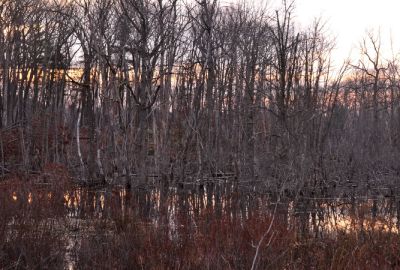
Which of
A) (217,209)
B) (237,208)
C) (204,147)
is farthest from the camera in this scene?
(204,147)

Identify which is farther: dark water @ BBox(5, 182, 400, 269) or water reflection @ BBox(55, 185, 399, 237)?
water reflection @ BBox(55, 185, 399, 237)

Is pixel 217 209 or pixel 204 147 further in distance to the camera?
pixel 204 147

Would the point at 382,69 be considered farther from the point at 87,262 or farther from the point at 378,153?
the point at 87,262

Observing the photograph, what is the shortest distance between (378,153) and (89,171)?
10359 mm

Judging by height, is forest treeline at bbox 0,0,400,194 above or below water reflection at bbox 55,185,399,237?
above

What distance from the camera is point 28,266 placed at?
5844 millimetres

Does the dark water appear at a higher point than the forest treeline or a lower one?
lower

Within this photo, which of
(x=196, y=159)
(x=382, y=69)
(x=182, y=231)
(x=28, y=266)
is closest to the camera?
(x=28, y=266)

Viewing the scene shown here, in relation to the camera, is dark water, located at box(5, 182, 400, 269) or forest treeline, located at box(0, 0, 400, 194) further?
forest treeline, located at box(0, 0, 400, 194)

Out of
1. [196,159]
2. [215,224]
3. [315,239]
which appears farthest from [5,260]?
[196,159]

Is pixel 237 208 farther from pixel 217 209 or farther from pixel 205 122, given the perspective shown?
pixel 205 122

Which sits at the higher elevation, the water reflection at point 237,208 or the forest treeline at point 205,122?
the forest treeline at point 205,122

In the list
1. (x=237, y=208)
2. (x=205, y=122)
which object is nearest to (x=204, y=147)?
(x=205, y=122)

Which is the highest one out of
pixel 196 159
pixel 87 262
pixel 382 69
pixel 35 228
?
pixel 382 69
